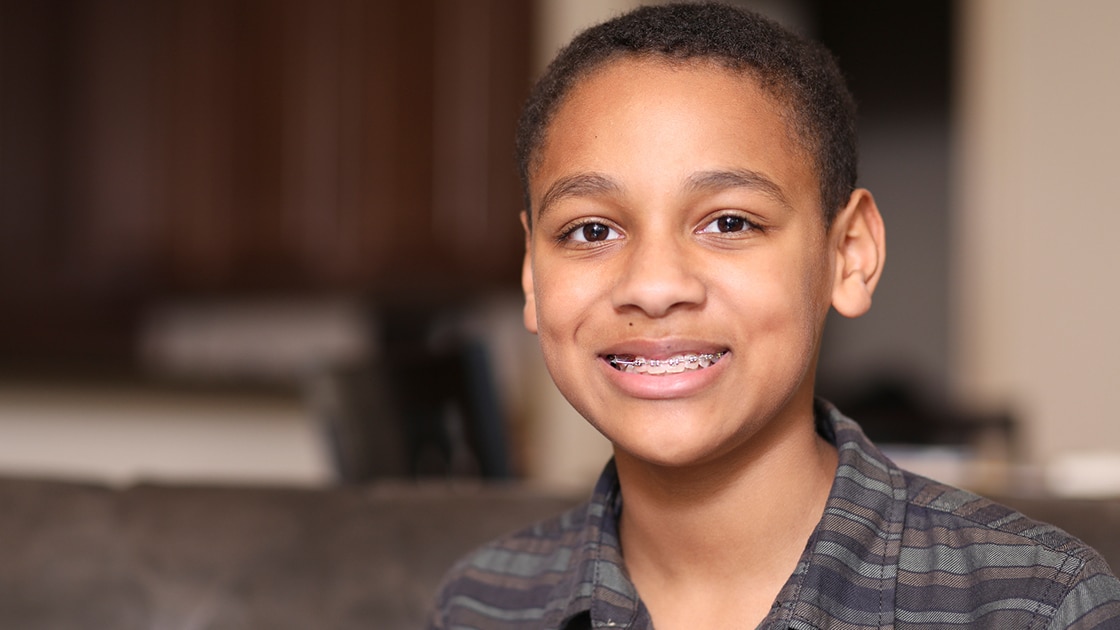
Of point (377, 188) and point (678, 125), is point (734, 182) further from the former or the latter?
point (377, 188)

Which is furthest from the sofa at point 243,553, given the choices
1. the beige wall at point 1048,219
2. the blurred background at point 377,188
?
the beige wall at point 1048,219

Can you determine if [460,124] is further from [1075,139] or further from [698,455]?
[698,455]

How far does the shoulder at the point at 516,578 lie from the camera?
1.14 m

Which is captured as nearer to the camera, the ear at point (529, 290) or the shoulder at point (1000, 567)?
the shoulder at point (1000, 567)

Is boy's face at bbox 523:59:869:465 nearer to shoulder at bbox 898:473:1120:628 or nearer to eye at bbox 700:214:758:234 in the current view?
eye at bbox 700:214:758:234

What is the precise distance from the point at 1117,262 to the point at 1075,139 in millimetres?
375

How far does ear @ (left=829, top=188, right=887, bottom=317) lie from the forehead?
6cm

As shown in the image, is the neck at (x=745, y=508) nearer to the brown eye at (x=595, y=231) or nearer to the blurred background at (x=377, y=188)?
the brown eye at (x=595, y=231)

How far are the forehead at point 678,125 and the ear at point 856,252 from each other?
56 millimetres

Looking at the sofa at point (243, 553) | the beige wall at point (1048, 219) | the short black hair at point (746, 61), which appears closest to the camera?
the short black hair at point (746, 61)

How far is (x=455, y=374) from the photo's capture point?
6.14 feet

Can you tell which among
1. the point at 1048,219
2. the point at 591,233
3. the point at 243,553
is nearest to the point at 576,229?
the point at 591,233

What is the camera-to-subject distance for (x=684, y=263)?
3.11ft

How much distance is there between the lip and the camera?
96 centimetres
